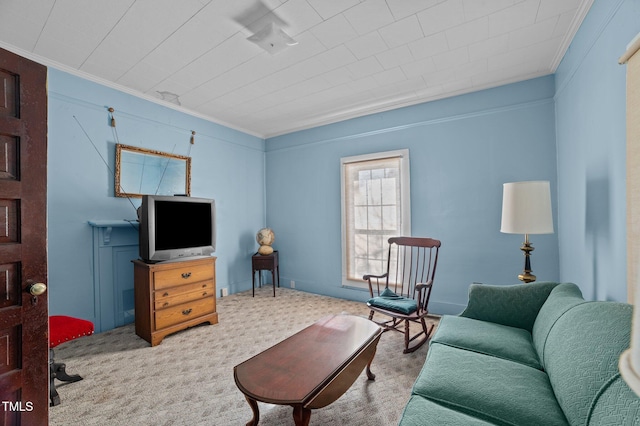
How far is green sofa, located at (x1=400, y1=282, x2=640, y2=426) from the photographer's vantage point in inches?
42.0

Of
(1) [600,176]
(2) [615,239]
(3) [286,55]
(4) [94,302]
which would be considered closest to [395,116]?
(3) [286,55]

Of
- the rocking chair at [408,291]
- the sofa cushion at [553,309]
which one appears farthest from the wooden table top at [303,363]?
the sofa cushion at [553,309]

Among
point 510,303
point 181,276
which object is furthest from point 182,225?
point 510,303

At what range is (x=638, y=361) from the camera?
0.37 metres

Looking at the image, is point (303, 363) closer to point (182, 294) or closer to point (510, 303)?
point (510, 303)

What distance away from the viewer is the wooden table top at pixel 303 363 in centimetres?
149

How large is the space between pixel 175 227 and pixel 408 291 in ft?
8.81

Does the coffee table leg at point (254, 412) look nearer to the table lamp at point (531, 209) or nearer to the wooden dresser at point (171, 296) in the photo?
the wooden dresser at point (171, 296)

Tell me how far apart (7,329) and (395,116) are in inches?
164

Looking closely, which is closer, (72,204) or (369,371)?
(369,371)

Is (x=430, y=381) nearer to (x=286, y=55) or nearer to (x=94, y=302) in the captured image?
(x=286, y=55)

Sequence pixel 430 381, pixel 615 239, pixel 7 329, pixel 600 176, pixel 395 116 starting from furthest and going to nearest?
1. pixel 395 116
2. pixel 600 176
3. pixel 615 239
4. pixel 430 381
5. pixel 7 329

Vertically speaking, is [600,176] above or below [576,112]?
below

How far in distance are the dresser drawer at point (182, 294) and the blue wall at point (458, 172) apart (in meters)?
1.85
